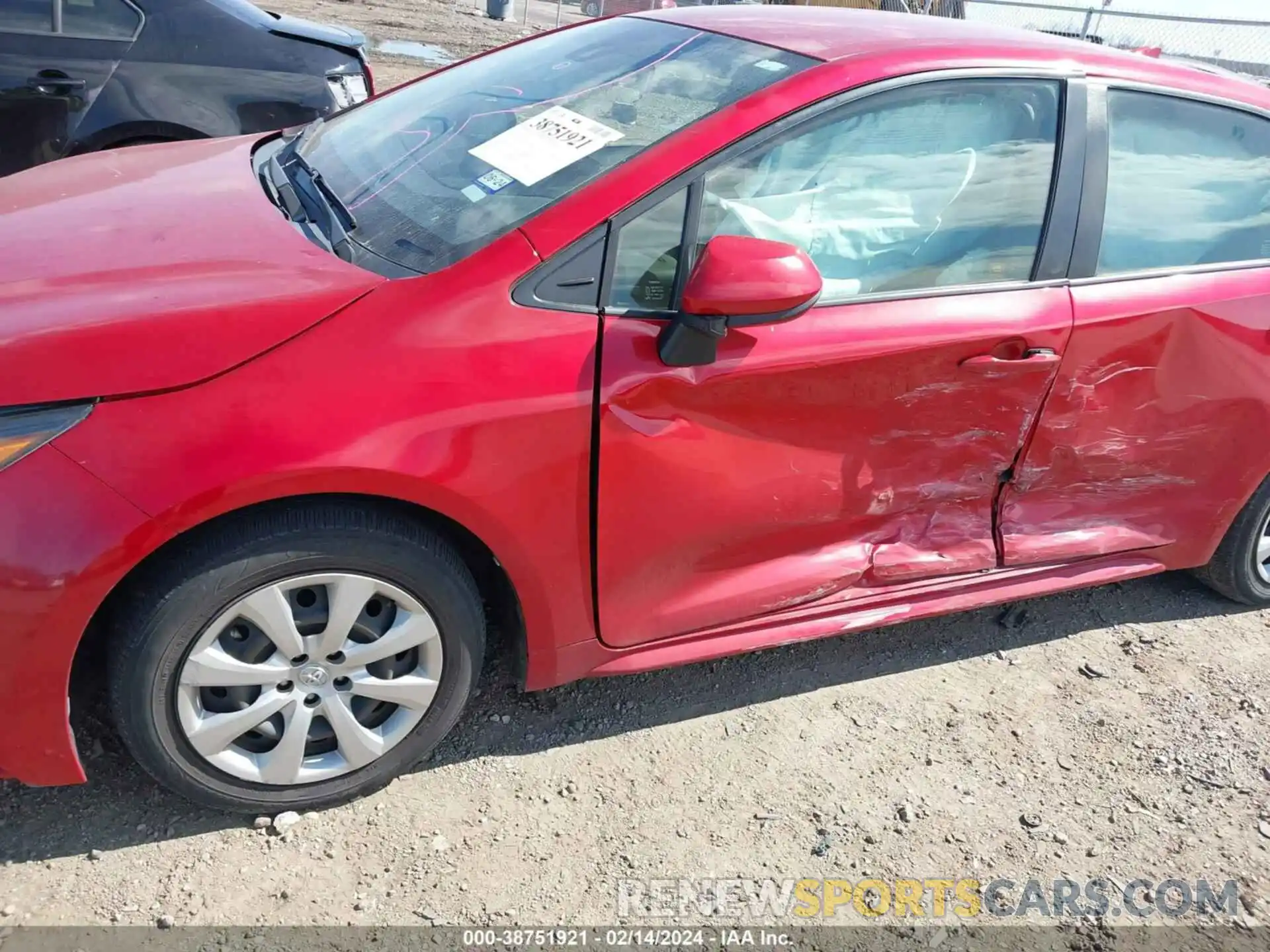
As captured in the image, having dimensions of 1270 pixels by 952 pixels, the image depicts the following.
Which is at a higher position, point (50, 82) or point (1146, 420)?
point (50, 82)

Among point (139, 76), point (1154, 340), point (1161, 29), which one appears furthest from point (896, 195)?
point (1161, 29)

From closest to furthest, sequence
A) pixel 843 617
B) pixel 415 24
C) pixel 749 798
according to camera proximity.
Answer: pixel 749 798 < pixel 843 617 < pixel 415 24

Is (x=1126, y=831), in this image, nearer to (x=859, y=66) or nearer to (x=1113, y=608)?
(x=1113, y=608)

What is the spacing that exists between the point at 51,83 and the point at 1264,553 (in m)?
5.05

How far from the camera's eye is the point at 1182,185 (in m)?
2.76

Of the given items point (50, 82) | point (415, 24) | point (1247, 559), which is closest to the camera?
point (1247, 559)

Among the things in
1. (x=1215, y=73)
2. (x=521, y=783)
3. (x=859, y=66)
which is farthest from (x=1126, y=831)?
(x=1215, y=73)

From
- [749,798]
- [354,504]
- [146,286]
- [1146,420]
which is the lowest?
[749,798]

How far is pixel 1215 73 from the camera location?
2.99 m

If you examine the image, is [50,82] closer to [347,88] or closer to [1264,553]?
[347,88]

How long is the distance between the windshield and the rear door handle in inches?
78.9

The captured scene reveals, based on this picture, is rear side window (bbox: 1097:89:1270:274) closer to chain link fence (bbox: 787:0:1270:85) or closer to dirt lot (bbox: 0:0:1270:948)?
dirt lot (bbox: 0:0:1270:948)

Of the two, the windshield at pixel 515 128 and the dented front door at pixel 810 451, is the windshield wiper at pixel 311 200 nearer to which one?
the windshield at pixel 515 128

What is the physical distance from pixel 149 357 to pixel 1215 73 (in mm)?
3034
